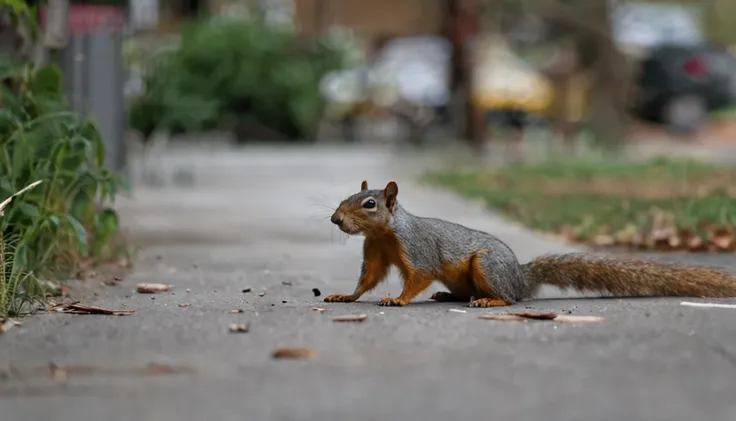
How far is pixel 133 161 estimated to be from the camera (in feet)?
64.4

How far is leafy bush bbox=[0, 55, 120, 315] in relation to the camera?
7.22 metres

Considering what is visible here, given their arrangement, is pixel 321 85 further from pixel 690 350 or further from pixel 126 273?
pixel 690 350

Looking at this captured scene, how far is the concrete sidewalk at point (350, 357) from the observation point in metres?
4.53

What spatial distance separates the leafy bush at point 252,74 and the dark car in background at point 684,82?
27.9 feet

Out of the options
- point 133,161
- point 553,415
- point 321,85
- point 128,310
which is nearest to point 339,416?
point 553,415

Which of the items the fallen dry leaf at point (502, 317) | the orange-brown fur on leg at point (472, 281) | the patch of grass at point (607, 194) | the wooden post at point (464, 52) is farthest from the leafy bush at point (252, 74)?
the fallen dry leaf at point (502, 317)

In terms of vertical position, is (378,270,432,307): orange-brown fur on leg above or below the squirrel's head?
below

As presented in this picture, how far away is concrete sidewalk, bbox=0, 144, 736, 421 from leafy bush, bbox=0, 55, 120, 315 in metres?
0.41

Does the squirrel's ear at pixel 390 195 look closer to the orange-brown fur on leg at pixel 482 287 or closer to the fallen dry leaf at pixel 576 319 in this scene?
the orange-brown fur on leg at pixel 482 287

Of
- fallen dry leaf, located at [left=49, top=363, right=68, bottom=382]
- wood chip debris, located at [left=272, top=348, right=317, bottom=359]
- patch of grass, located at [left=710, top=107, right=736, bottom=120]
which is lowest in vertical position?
patch of grass, located at [left=710, top=107, right=736, bottom=120]

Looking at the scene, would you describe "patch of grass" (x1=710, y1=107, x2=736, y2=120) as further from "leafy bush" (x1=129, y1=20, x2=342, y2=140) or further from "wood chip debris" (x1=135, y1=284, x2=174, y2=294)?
"wood chip debris" (x1=135, y1=284, x2=174, y2=294)

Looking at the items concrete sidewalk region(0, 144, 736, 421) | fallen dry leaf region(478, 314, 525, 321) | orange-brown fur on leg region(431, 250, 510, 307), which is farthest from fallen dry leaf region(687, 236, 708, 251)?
fallen dry leaf region(478, 314, 525, 321)

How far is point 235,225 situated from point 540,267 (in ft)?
16.5

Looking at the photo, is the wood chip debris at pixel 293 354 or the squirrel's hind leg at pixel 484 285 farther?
the squirrel's hind leg at pixel 484 285
